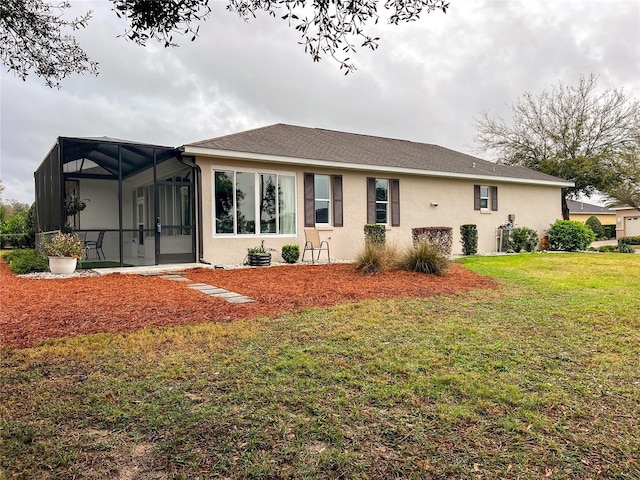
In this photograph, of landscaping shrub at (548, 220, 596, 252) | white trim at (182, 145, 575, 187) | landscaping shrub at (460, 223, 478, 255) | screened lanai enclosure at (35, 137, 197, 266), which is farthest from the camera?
landscaping shrub at (548, 220, 596, 252)

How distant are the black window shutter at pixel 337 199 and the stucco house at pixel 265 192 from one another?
31 mm

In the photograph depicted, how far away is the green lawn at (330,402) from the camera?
76.5 inches

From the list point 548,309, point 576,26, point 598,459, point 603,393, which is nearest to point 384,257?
point 548,309

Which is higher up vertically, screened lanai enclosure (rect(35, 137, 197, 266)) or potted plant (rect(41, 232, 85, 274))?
screened lanai enclosure (rect(35, 137, 197, 266))

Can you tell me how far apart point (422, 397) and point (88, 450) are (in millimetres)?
1917

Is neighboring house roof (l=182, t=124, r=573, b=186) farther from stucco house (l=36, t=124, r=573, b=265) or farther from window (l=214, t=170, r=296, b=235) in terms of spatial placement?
window (l=214, t=170, r=296, b=235)

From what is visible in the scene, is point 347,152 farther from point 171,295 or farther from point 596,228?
point 596,228

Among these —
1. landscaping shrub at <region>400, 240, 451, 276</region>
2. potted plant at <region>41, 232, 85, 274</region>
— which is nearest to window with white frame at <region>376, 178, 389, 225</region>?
landscaping shrub at <region>400, 240, 451, 276</region>

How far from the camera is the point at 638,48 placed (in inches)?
A: 367

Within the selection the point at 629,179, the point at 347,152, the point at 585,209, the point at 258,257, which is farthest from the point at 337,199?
the point at 585,209

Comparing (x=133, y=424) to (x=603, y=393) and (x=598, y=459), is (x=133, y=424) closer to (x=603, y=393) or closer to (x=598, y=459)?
(x=598, y=459)

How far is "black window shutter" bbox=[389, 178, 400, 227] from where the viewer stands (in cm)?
1373

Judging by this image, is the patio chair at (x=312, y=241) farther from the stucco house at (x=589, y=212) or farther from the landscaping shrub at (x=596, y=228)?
the stucco house at (x=589, y=212)

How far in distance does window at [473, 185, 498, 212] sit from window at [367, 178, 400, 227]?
401 cm
